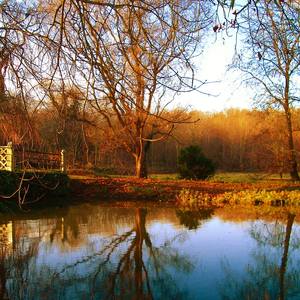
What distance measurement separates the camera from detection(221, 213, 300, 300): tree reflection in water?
6.07 meters

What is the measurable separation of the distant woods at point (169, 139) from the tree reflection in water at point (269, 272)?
2.32m

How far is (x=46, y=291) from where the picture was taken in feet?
19.5

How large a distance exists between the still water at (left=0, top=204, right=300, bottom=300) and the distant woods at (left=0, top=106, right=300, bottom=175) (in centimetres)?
166

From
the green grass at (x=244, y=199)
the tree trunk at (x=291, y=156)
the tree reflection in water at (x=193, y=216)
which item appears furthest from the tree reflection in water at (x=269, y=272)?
the tree trunk at (x=291, y=156)

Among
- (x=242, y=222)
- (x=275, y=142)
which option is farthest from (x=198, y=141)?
(x=242, y=222)

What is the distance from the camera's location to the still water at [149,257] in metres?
6.10

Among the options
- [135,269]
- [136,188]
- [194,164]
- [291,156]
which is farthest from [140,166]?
[135,269]

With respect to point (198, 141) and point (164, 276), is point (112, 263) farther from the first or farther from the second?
point (198, 141)

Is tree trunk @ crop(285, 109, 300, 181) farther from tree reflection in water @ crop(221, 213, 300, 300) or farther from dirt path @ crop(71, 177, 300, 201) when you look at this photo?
tree reflection in water @ crop(221, 213, 300, 300)

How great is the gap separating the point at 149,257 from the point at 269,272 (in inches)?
82.6

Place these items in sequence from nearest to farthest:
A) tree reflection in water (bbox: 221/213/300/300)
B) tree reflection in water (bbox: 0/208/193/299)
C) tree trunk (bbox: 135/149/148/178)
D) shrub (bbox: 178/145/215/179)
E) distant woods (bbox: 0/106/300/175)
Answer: distant woods (bbox: 0/106/300/175), tree reflection in water (bbox: 0/208/193/299), tree reflection in water (bbox: 221/213/300/300), shrub (bbox: 178/145/215/179), tree trunk (bbox: 135/149/148/178)

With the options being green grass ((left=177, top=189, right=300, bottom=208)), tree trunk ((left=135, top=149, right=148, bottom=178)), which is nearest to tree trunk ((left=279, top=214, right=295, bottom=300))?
green grass ((left=177, top=189, right=300, bottom=208))

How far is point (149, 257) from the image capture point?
7914mm

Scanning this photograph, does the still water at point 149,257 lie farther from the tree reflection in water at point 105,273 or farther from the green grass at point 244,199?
the green grass at point 244,199
